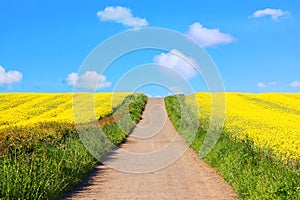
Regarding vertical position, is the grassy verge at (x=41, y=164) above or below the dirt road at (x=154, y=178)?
above

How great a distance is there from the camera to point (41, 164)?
422 inches

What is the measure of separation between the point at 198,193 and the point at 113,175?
11.1 feet

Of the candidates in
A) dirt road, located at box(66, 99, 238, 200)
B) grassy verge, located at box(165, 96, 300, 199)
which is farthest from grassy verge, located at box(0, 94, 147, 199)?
grassy verge, located at box(165, 96, 300, 199)

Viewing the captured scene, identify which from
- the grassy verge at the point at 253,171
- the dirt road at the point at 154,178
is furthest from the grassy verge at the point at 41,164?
the grassy verge at the point at 253,171

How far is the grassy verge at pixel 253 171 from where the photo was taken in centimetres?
862

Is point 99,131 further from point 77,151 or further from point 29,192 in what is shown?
point 29,192

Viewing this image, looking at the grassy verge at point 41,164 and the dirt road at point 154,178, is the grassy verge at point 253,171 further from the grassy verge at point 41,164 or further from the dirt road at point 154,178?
the grassy verge at point 41,164

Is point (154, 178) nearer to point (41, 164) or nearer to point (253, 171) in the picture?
point (253, 171)

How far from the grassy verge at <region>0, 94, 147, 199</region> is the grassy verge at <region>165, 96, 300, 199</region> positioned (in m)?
3.96

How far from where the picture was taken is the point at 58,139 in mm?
16125

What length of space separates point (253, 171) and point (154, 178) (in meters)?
3.46

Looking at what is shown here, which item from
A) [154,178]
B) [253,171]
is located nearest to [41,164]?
[154,178]

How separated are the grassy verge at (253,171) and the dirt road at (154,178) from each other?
34 centimetres

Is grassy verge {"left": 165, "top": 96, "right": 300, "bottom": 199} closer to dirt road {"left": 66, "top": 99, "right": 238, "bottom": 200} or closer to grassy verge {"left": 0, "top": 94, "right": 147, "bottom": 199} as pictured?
dirt road {"left": 66, "top": 99, "right": 238, "bottom": 200}
